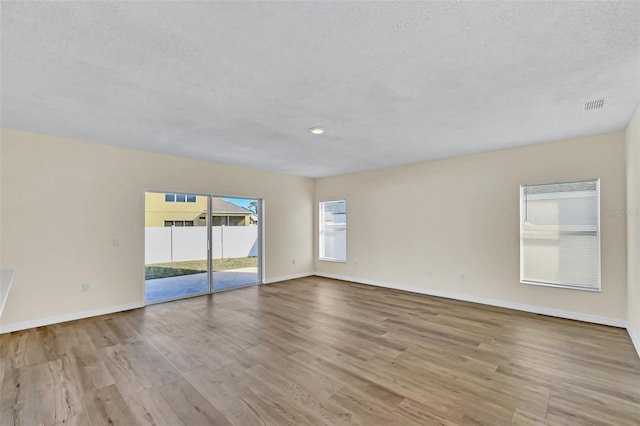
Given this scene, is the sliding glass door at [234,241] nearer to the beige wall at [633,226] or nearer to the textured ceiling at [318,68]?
the textured ceiling at [318,68]

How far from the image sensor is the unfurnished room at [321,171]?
1.83 meters

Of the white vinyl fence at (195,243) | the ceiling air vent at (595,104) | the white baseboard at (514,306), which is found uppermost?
the ceiling air vent at (595,104)

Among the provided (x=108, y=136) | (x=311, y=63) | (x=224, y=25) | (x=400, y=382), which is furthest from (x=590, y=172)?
(x=108, y=136)

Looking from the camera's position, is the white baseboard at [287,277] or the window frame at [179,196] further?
the white baseboard at [287,277]

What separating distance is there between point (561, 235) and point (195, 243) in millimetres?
6111

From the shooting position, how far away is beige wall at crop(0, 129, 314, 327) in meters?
3.65

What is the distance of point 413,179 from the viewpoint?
18.6 feet

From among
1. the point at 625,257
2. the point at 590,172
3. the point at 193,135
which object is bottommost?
the point at 625,257

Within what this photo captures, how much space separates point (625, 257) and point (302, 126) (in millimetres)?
4453

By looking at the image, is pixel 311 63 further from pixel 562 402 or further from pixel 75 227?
pixel 75 227

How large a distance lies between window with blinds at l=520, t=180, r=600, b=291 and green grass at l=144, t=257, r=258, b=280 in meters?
5.28

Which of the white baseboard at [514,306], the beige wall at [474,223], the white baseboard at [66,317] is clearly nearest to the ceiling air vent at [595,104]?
the beige wall at [474,223]

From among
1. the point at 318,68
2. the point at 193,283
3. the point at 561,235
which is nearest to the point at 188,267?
the point at 193,283

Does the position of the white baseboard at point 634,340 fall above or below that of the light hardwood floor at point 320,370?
above
